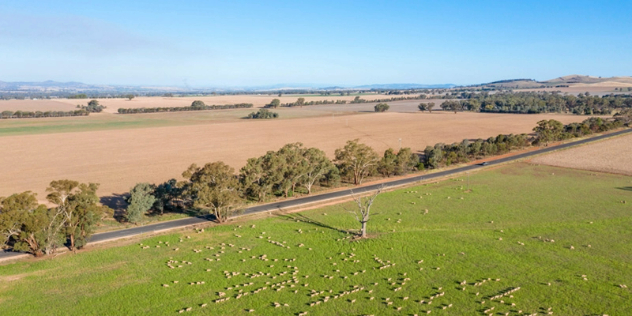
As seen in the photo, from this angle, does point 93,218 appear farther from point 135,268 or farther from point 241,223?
point 241,223

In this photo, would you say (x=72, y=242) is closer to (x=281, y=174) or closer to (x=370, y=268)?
(x=281, y=174)

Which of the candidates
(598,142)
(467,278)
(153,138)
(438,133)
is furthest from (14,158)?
(598,142)

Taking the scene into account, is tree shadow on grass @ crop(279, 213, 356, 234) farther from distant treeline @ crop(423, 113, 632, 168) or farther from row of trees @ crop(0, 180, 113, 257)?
distant treeline @ crop(423, 113, 632, 168)

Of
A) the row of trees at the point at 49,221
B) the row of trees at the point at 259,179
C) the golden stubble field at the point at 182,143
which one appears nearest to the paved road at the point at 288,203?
the row of trees at the point at 49,221

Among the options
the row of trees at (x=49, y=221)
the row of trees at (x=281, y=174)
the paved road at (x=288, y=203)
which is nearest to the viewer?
the row of trees at (x=49, y=221)

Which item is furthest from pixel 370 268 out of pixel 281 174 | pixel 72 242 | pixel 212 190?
pixel 72 242

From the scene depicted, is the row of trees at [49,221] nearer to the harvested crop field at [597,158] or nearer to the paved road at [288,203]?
the paved road at [288,203]
